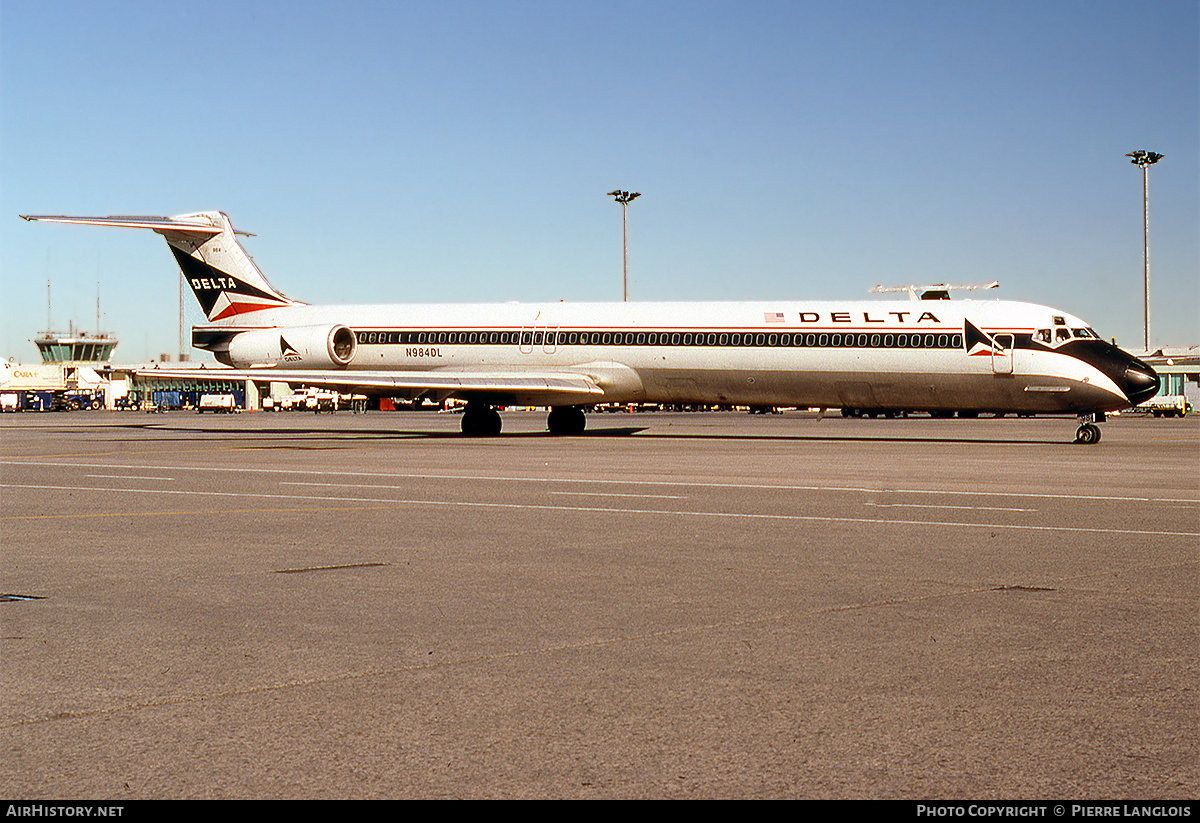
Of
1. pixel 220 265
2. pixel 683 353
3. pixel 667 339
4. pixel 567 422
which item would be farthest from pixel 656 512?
pixel 220 265

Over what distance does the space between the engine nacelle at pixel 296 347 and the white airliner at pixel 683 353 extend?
0.16 feet

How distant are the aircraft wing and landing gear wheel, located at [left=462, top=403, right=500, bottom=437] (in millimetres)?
1314

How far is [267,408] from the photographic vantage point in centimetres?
10006

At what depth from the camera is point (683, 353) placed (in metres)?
32.8

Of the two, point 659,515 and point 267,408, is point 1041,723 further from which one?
point 267,408

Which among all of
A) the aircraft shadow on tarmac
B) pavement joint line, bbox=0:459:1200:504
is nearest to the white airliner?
the aircraft shadow on tarmac

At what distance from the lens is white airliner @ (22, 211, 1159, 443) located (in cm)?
3005

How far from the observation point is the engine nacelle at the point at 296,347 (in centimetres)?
3666

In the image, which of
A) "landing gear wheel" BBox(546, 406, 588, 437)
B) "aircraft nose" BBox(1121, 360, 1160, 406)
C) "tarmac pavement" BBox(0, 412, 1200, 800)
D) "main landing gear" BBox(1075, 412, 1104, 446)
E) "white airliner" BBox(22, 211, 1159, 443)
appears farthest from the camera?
"landing gear wheel" BBox(546, 406, 588, 437)

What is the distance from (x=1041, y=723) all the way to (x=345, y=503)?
1076 cm

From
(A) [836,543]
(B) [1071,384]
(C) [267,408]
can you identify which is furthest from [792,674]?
(C) [267,408]

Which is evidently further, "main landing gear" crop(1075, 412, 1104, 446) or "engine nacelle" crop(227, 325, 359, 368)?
"engine nacelle" crop(227, 325, 359, 368)

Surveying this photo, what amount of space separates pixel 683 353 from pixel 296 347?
1182 cm

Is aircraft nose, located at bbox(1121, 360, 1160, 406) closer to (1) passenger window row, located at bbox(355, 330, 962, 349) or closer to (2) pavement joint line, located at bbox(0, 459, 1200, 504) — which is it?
(1) passenger window row, located at bbox(355, 330, 962, 349)
